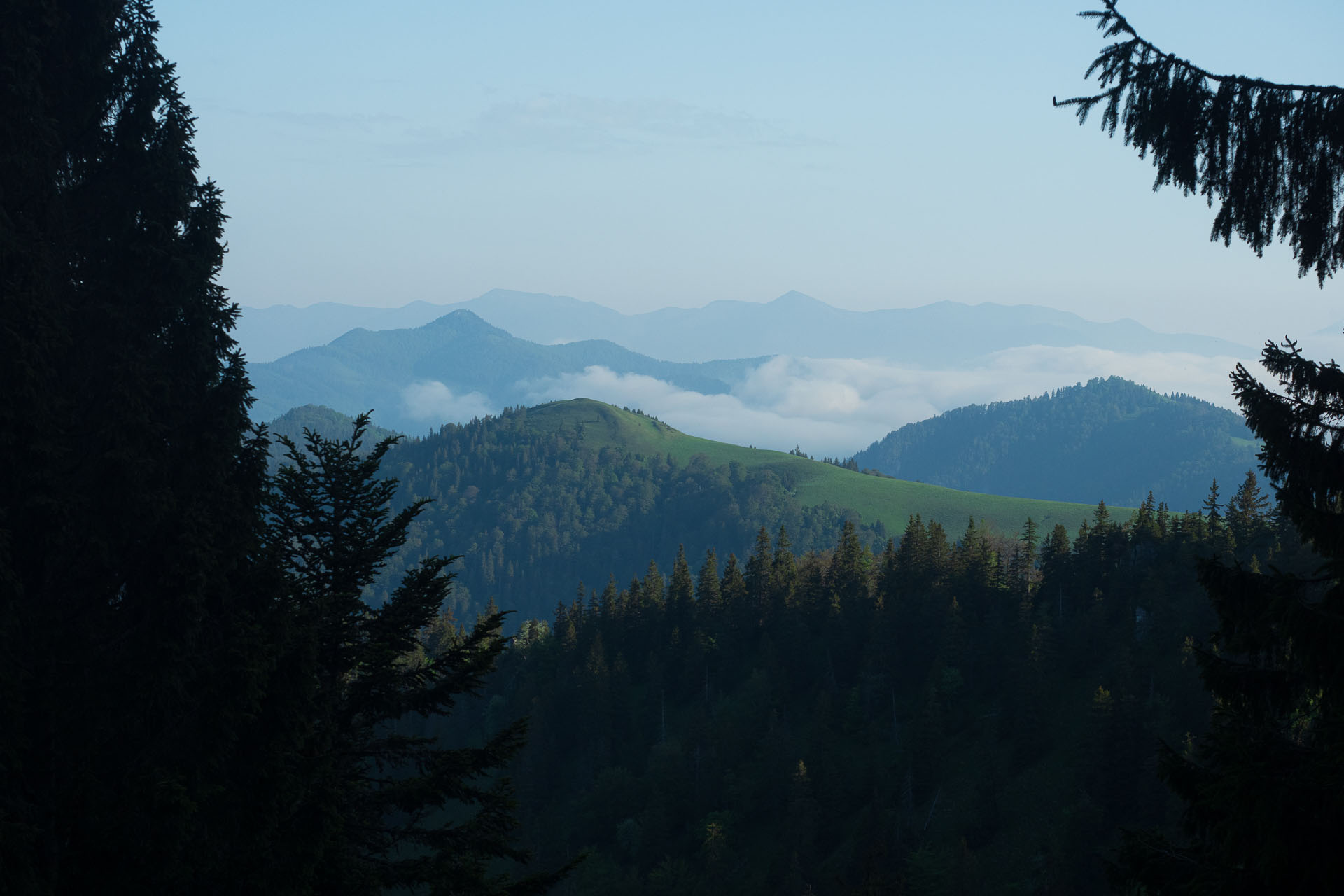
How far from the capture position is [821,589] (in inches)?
5212

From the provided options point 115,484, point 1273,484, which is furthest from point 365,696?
point 1273,484

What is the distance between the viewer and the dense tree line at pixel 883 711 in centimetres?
8375

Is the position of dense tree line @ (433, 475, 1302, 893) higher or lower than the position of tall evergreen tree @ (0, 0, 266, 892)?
lower

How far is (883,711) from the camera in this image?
382 feet

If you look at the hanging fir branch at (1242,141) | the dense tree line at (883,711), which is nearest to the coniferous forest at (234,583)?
the hanging fir branch at (1242,141)

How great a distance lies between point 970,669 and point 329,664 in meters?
107

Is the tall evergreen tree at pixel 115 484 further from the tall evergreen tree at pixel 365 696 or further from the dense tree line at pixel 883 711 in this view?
the dense tree line at pixel 883 711

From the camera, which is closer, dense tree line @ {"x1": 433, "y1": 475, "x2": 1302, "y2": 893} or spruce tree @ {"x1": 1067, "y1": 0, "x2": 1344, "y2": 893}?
spruce tree @ {"x1": 1067, "y1": 0, "x2": 1344, "y2": 893}

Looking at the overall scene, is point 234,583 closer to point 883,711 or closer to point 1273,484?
point 1273,484

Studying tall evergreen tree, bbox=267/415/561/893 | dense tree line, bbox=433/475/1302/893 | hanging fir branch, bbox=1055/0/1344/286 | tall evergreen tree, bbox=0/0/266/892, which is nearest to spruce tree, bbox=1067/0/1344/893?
hanging fir branch, bbox=1055/0/1344/286

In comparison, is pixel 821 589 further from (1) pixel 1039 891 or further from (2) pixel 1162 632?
(1) pixel 1039 891

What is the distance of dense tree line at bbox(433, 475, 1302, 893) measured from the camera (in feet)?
275

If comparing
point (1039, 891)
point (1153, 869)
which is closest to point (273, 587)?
point (1153, 869)

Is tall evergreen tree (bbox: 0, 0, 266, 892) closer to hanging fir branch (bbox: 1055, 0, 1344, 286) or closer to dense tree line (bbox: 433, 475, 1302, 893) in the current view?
hanging fir branch (bbox: 1055, 0, 1344, 286)
